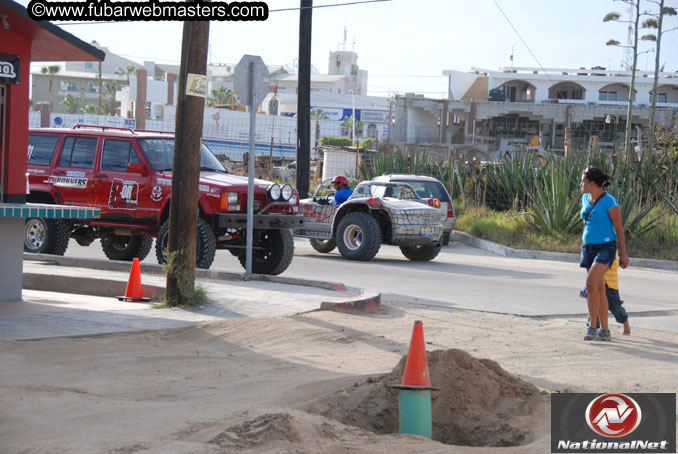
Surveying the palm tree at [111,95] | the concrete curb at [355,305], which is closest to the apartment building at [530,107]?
the palm tree at [111,95]

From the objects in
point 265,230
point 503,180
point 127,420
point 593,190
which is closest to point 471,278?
point 265,230

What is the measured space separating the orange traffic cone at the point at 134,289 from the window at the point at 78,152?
398cm

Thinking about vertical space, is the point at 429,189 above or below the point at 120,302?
above

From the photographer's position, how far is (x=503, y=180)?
84.4 feet

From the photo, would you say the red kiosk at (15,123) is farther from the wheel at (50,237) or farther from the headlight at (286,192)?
the wheel at (50,237)

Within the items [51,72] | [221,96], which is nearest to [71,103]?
[51,72]

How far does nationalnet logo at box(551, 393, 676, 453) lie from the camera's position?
15.9 ft

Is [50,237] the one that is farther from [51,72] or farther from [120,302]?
[51,72]

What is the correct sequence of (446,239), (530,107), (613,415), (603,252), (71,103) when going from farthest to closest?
(71,103), (530,107), (446,239), (603,252), (613,415)

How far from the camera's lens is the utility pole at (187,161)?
32.5 feet

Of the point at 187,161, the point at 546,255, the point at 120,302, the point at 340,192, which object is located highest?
the point at 187,161

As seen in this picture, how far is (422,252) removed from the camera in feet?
57.0

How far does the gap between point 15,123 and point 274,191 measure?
4343mm

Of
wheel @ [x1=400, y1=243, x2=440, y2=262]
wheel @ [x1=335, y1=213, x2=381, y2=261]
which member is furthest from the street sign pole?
wheel @ [x1=400, y1=243, x2=440, y2=262]
